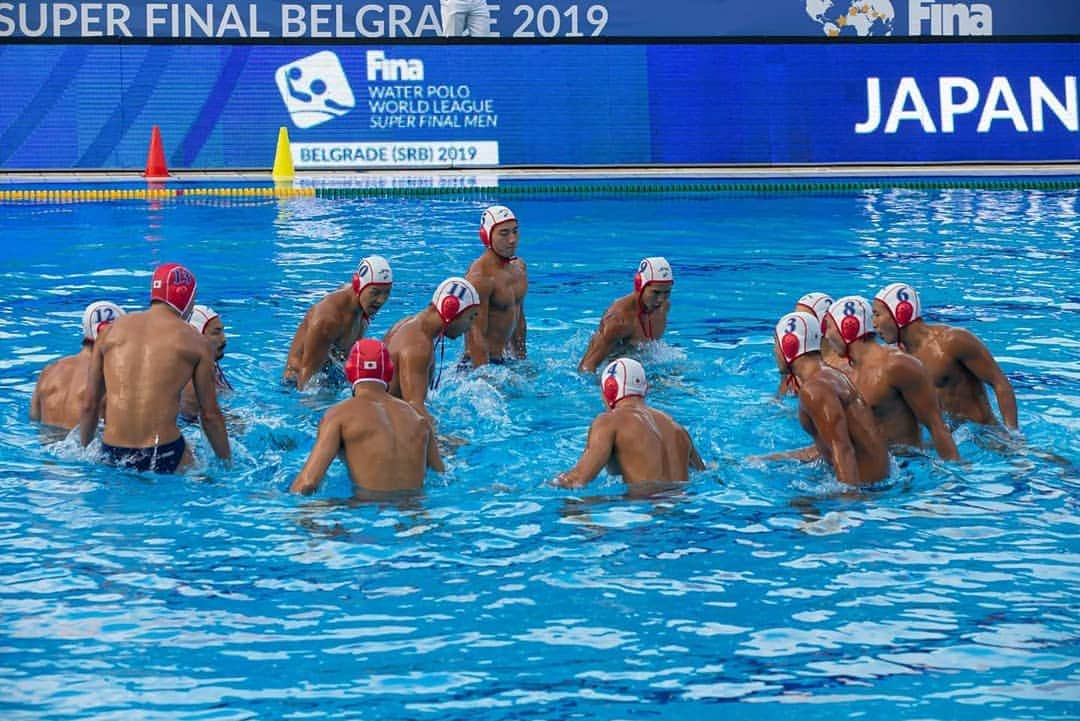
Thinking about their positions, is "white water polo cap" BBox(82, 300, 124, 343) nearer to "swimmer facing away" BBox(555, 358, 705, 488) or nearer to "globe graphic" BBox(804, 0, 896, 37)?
"swimmer facing away" BBox(555, 358, 705, 488)

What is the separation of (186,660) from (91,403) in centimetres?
237

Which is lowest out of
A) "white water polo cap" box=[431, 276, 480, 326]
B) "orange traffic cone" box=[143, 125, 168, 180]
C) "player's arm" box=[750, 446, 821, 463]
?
"player's arm" box=[750, 446, 821, 463]

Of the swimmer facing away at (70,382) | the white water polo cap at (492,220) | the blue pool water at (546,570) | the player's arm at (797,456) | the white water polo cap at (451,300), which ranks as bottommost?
the blue pool water at (546,570)

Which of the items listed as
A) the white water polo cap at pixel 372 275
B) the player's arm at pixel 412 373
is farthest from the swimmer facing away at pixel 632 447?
the white water polo cap at pixel 372 275

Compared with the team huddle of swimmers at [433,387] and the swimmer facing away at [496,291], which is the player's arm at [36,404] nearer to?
the team huddle of swimmers at [433,387]

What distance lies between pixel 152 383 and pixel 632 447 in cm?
216

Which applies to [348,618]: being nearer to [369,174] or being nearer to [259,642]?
[259,642]

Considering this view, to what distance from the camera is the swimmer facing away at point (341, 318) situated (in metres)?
8.44

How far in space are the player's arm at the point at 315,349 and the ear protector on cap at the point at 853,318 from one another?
3037 millimetres

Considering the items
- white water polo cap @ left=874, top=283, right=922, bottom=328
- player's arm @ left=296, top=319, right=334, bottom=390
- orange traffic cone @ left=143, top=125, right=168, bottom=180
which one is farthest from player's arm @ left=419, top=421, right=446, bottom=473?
orange traffic cone @ left=143, top=125, right=168, bottom=180

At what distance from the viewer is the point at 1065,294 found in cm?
1170

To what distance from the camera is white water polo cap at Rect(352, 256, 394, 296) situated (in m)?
8.39

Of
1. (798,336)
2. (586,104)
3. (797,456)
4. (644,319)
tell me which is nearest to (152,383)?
(798,336)

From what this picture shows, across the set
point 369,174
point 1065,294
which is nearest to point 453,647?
point 1065,294
